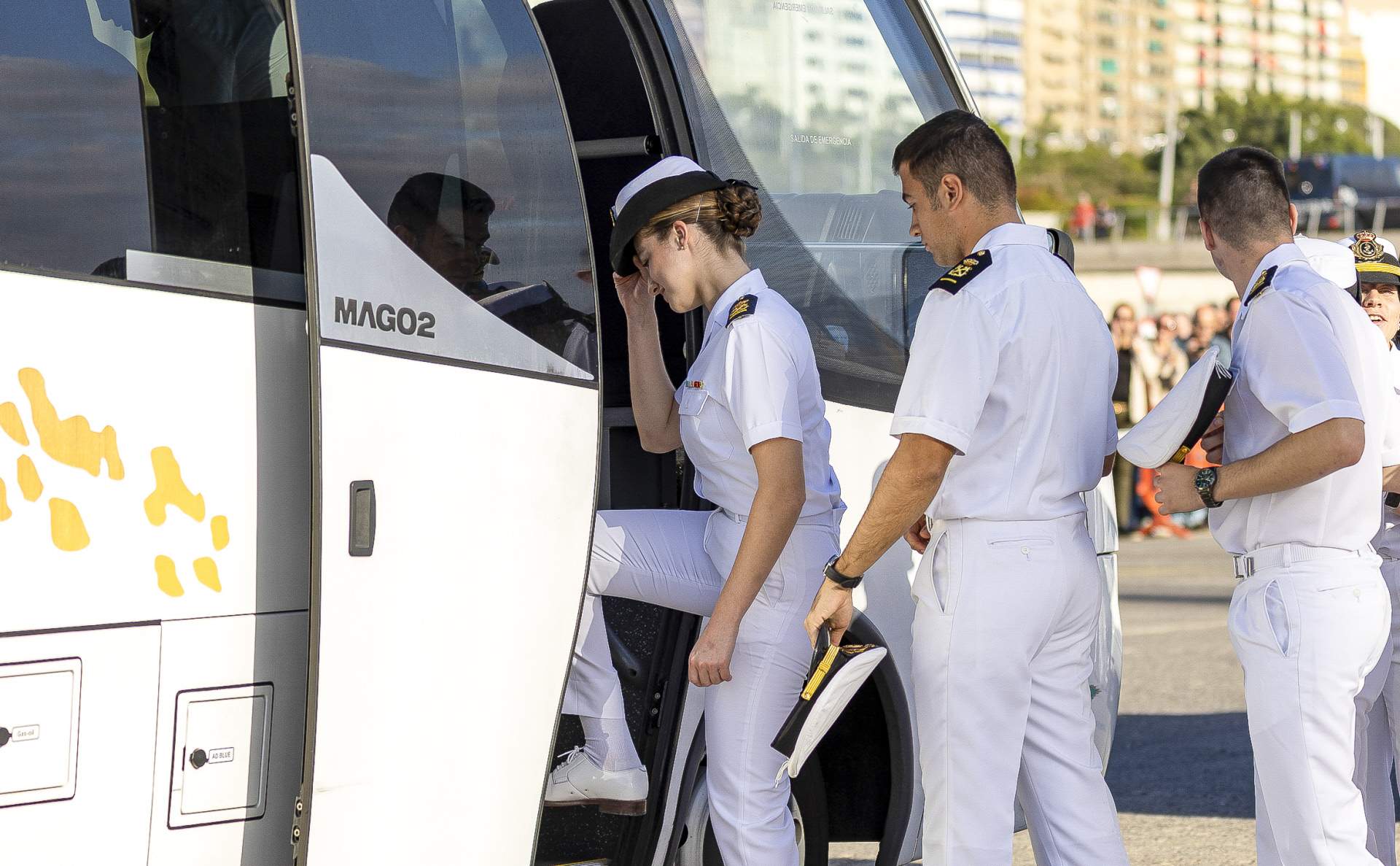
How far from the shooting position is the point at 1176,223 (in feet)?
156

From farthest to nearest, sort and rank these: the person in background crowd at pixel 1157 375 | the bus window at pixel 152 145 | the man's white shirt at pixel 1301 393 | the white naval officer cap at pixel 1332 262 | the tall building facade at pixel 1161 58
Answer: the tall building facade at pixel 1161 58, the person in background crowd at pixel 1157 375, the white naval officer cap at pixel 1332 262, the man's white shirt at pixel 1301 393, the bus window at pixel 152 145

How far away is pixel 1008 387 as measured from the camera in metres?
3.06

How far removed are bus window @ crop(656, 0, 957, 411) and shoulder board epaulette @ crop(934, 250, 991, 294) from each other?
0.65 m

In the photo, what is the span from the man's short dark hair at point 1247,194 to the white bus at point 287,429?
141 centimetres

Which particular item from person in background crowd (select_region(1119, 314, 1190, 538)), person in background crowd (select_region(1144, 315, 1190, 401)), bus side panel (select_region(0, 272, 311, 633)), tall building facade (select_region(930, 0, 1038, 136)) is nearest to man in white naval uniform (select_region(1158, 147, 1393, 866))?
bus side panel (select_region(0, 272, 311, 633))

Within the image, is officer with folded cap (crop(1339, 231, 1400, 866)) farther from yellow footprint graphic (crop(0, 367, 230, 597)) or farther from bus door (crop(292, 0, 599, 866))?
yellow footprint graphic (crop(0, 367, 230, 597))

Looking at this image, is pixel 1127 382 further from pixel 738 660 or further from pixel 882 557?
pixel 738 660

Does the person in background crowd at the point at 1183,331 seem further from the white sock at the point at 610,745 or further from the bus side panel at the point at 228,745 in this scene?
the bus side panel at the point at 228,745

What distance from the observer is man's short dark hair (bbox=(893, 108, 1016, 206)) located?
10.2ft

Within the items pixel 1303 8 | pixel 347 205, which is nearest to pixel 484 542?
pixel 347 205

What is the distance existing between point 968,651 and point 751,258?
1.20m

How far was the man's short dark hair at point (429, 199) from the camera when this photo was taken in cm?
269

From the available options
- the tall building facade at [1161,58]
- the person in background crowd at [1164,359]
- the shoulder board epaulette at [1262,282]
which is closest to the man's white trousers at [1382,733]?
the shoulder board epaulette at [1262,282]

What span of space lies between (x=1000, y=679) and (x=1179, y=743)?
3806 mm
